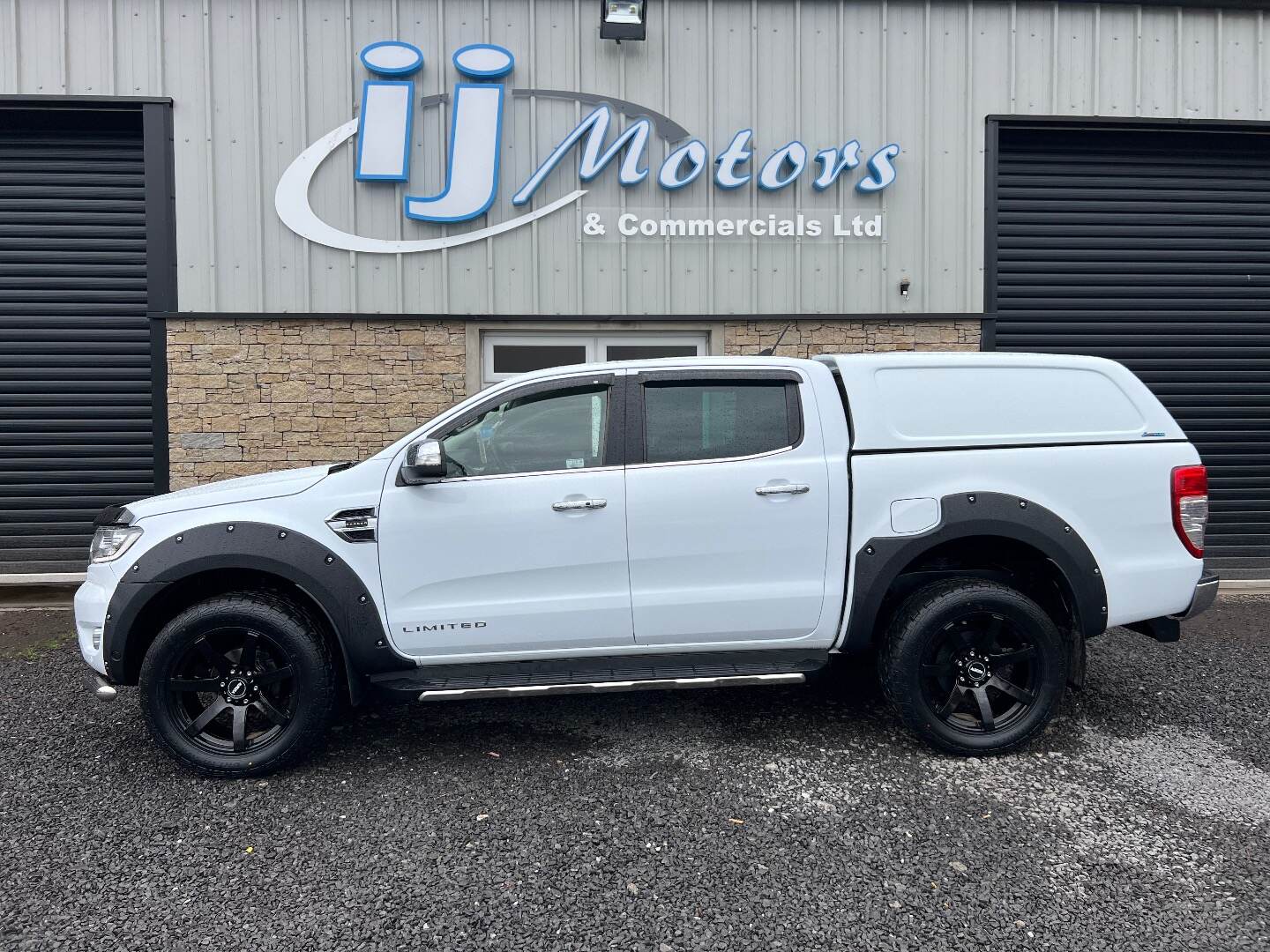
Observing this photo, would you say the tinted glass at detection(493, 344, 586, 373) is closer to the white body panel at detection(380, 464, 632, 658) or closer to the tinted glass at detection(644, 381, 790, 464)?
the tinted glass at detection(644, 381, 790, 464)

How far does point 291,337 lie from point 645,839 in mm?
5752

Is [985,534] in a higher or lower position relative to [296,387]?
lower

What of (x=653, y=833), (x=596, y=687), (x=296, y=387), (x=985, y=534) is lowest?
(x=653, y=833)

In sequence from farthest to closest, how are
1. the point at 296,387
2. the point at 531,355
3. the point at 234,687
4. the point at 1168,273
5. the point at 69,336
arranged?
the point at 1168,273, the point at 531,355, the point at 69,336, the point at 296,387, the point at 234,687

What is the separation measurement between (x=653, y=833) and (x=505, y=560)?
1274 millimetres

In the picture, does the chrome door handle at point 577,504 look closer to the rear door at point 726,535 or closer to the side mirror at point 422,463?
the rear door at point 726,535

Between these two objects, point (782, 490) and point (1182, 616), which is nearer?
point (782, 490)

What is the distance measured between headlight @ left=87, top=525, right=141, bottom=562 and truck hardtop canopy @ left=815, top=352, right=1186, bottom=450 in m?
3.29

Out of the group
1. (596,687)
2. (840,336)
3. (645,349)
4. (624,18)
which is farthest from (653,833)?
(624,18)

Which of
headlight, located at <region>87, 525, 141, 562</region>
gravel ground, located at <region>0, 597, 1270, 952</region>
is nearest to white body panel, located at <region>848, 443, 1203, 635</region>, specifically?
gravel ground, located at <region>0, 597, 1270, 952</region>

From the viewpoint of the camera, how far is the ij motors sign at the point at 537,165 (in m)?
6.93

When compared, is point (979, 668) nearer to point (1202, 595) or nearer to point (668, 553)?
point (1202, 595)

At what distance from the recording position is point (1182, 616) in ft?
12.3

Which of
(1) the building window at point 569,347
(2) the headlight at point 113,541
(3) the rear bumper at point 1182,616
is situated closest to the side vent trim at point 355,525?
(2) the headlight at point 113,541
